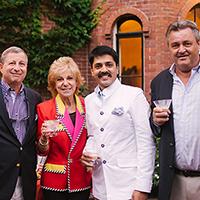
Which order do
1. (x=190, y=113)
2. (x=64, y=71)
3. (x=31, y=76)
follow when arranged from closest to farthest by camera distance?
(x=190, y=113)
(x=64, y=71)
(x=31, y=76)

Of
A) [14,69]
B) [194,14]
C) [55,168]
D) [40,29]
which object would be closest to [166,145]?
[55,168]

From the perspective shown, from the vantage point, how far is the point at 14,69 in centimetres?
419

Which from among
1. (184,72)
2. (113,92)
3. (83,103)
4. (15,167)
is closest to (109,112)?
(113,92)

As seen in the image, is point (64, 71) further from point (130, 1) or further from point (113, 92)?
point (130, 1)

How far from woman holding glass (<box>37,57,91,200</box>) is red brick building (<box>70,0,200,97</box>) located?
5.11 metres

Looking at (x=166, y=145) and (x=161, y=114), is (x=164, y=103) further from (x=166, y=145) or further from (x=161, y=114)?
(x=166, y=145)

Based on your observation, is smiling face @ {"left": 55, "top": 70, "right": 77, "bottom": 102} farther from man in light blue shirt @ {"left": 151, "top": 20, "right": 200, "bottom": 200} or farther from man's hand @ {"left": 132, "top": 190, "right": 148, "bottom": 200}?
man's hand @ {"left": 132, "top": 190, "right": 148, "bottom": 200}

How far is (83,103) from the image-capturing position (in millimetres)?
4457

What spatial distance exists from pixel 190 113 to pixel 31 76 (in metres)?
6.27

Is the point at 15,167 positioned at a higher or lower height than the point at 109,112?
lower

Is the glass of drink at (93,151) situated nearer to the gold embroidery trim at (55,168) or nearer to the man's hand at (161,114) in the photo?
the gold embroidery trim at (55,168)

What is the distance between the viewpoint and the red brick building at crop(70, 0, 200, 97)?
9.20 meters

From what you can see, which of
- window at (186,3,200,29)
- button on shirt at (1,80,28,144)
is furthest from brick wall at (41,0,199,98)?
button on shirt at (1,80,28,144)

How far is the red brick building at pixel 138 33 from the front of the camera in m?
9.20
